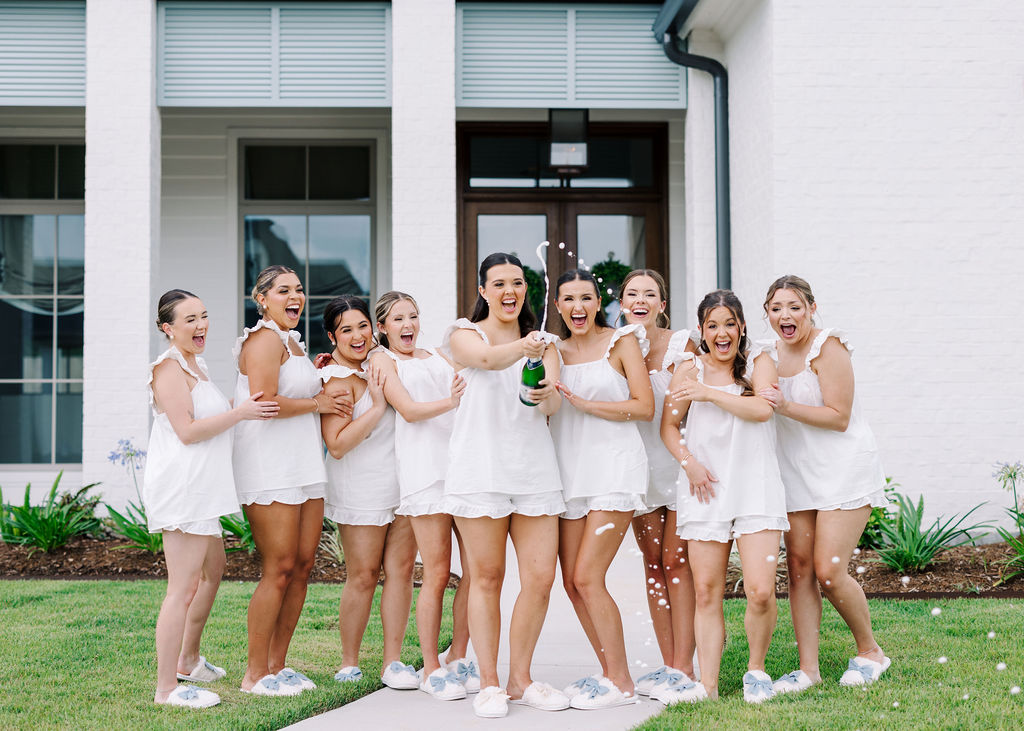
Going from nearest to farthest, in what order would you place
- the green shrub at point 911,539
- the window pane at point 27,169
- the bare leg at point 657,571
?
the bare leg at point 657,571 < the green shrub at point 911,539 < the window pane at point 27,169

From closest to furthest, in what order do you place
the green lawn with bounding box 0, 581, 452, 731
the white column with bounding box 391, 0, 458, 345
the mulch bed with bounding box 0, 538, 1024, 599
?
1. the green lawn with bounding box 0, 581, 452, 731
2. the mulch bed with bounding box 0, 538, 1024, 599
3. the white column with bounding box 391, 0, 458, 345

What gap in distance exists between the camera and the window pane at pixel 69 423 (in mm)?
9562

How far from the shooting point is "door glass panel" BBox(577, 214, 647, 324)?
9.45 meters

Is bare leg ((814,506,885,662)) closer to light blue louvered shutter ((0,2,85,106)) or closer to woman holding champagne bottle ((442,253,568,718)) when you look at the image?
woman holding champagne bottle ((442,253,568,718))

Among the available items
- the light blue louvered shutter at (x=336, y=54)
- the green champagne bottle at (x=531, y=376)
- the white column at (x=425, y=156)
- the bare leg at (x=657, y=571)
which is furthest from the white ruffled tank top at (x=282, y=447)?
the light blue louvered shutter at (x=336, y=54)

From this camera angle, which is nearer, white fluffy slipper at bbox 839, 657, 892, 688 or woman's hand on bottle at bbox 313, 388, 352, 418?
white fluffy slipper at bbox 839, 657, 892, 688

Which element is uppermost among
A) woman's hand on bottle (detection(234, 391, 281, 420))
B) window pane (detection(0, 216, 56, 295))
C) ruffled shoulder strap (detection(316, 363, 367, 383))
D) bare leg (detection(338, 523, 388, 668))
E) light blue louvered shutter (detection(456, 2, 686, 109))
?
light blue louvered shutter (detection(456, 2, 686, 109))

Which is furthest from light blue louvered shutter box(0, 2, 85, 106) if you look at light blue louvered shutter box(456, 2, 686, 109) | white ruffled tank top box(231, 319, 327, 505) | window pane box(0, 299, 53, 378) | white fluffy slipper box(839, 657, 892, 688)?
white fluffy slipper box(839, 657, 892, 688)

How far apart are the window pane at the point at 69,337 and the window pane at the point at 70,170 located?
109cm

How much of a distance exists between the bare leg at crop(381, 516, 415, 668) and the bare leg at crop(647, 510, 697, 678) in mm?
1116

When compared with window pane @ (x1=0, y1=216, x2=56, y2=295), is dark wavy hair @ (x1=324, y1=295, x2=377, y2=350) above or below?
below

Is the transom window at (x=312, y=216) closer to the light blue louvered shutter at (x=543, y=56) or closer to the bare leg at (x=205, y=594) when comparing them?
the light blue louvered shutter at (x=543, y=56)

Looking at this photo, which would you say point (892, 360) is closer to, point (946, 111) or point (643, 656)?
point (946, 111)

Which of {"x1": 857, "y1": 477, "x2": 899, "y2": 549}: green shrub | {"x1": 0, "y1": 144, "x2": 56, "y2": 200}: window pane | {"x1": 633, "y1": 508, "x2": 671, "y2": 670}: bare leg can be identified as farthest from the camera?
{"x1": 0, "y1": 144, "x2": 56, "y2": 200}: window pane
